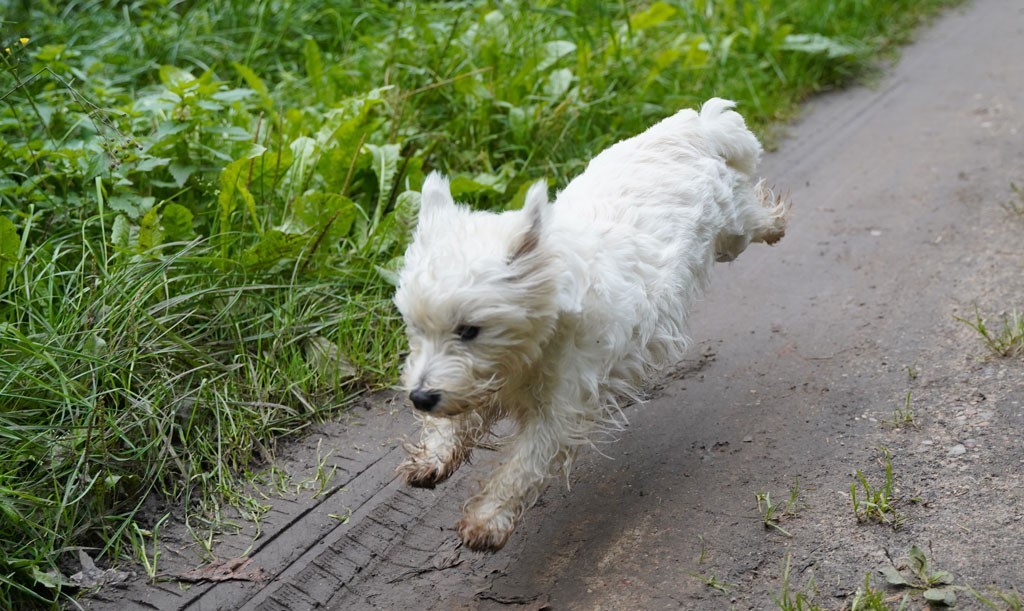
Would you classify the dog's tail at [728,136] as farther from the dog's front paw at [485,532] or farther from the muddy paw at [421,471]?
the dog's front paw at [485,532]

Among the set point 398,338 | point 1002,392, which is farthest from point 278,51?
point 1002,392

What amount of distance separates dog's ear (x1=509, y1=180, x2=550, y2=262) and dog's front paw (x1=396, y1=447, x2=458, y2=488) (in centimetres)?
85

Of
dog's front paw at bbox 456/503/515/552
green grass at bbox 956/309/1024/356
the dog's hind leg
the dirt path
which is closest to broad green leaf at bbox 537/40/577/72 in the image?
the dirt path

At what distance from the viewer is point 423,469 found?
138 inches

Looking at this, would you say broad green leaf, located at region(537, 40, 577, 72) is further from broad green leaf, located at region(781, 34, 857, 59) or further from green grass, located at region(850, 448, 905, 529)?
green grass, located at region(850, 448, 905, 529)

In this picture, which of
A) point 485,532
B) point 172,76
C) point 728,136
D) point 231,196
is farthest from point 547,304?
point 172,76

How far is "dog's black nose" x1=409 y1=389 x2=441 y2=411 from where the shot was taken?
3000 millimetres

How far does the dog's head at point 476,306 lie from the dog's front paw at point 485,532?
0.37m

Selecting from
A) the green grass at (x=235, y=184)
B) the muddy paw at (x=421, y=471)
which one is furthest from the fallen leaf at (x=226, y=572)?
the muddy paw at (x=421, y=471)

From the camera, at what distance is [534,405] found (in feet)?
11.2

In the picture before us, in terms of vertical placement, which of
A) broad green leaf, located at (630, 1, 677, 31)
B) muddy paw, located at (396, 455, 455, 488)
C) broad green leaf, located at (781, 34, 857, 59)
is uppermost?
broad green leaf, located at (630, 1, 677, 31)

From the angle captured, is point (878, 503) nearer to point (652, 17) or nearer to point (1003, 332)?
point (1003, 332)

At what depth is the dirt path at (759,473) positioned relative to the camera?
3.25 meters

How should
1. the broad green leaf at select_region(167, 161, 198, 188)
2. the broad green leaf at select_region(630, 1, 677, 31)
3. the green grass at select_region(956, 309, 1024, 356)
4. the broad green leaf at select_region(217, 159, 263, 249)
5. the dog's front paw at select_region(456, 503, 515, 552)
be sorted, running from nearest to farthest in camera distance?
the dog's front paw at select_region(456, 503, 515, 552), the green grass at select_region(956, 309, 1024, 356), the broad green leaf at select_region(217, 159, 263, 249), the broad green leaf at select_region(167, 161, 198, 188), the broad green leaf at select_region(630, 1, 677, 31)
